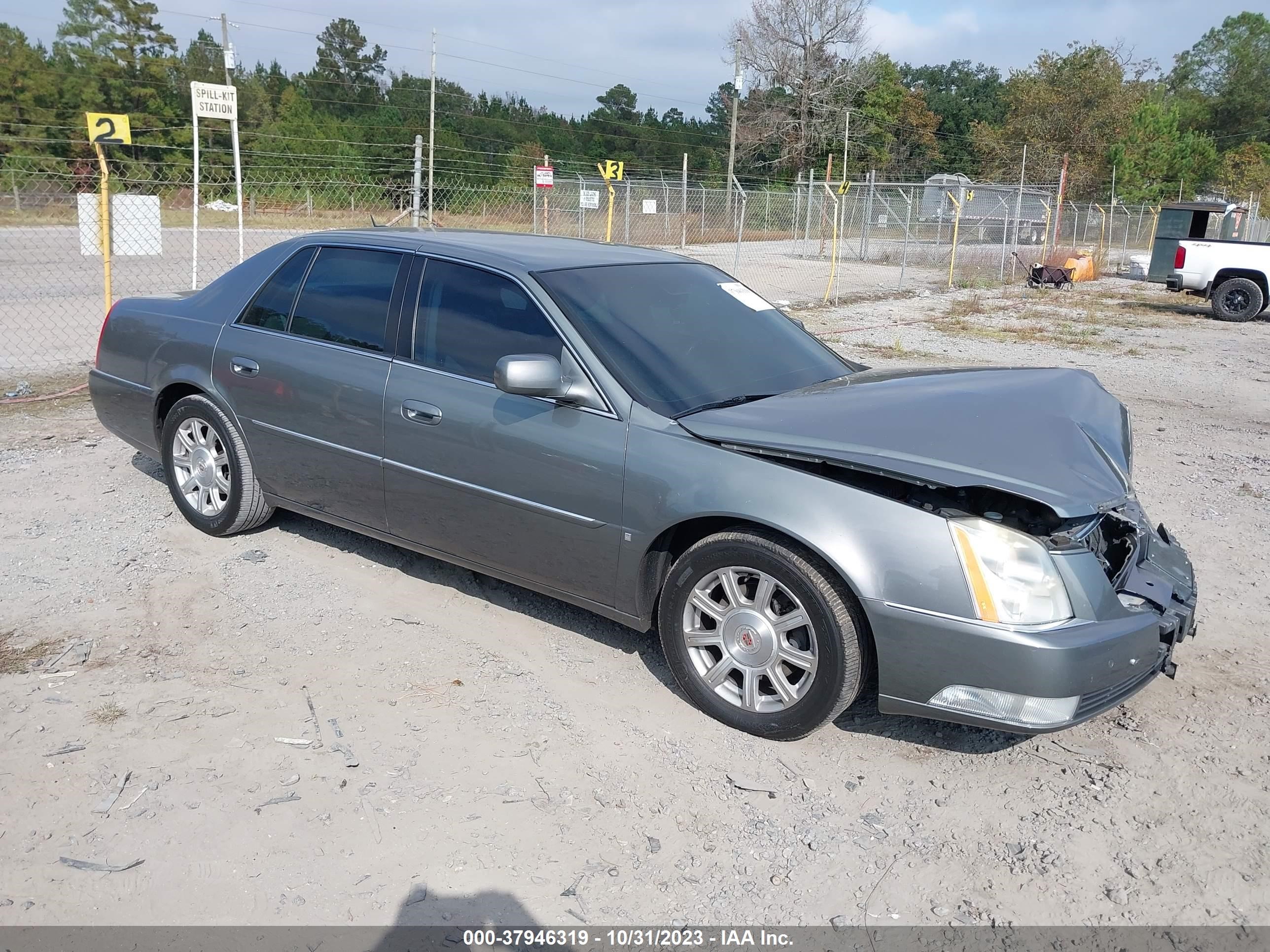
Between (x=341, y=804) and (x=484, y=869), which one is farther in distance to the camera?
(x=341, y=804)

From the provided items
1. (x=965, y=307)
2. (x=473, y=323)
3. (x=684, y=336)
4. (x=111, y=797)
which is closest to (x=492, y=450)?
(x=473, y=323)

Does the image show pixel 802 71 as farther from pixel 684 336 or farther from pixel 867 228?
pixel 684 336

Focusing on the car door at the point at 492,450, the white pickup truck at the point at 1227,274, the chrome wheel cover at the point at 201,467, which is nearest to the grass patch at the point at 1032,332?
the white pickup truck at the point at 1227,274

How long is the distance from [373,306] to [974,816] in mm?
3225

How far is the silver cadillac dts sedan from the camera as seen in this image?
3221 mm

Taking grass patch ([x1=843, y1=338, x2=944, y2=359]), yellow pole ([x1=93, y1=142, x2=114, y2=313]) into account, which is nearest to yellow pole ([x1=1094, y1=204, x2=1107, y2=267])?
grass patch ([x1=843, y1=338, x2=944, y2=359])

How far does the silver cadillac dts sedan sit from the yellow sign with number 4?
452 centimetres

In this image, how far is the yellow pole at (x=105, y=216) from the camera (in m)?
8.47

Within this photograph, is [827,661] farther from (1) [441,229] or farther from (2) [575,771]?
(1) [441,229]

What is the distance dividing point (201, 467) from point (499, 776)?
2.86m

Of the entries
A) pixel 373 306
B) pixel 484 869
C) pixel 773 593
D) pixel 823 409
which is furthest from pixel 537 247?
pixel 484 869

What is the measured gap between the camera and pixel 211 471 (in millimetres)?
5332

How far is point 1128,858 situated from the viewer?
10.00 ft

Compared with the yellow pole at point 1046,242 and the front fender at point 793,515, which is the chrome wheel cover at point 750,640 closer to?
the front fender at point 793,515
